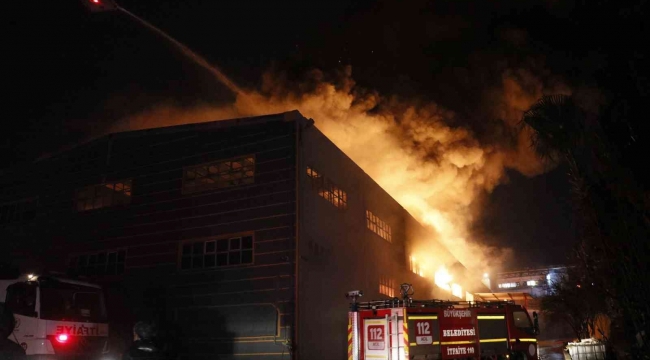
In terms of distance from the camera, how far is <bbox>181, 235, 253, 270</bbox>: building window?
49.1ft

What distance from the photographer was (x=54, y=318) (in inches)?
476

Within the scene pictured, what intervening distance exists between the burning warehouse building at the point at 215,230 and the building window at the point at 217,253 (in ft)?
0.11

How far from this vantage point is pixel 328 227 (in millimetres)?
16422

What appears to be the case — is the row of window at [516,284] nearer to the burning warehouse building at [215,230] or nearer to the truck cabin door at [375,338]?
the burning warehouse building at [215,230]

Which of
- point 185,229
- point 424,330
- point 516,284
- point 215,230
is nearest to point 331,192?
point 215,230

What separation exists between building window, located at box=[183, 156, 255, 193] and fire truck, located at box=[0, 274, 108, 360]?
A: 4.66 meters

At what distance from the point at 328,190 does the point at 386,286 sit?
257 inches

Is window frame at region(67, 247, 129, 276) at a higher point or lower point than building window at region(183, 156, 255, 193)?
lower

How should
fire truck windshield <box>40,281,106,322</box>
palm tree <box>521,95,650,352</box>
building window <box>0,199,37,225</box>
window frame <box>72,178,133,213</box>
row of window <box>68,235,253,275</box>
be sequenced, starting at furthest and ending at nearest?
A: building window <box>0,199,37,225</box> → window frame <box>72,178,133,213</box> → row of window <box>68,235,253,275</box> → fire truck windshield <box>40,281,106,322</box> → palm tree <box>521,95,650,352</box>

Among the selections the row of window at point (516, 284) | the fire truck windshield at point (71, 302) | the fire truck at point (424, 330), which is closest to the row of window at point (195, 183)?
the fire truck windshield at point (71, 302)

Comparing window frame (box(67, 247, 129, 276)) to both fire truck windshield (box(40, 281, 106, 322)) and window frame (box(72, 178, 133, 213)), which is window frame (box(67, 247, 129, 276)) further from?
fire truck windshield (box(40, 281, 106, 322))

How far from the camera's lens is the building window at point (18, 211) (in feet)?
65.4

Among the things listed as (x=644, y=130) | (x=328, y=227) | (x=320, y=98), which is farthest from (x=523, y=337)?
(x=320, y=98)

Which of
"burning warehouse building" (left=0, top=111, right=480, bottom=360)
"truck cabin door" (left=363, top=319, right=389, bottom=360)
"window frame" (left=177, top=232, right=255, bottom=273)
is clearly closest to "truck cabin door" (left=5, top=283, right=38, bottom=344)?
"burning warehouse building" (left=0, top=111, right=480, bottom=360)
